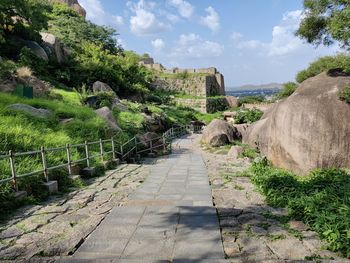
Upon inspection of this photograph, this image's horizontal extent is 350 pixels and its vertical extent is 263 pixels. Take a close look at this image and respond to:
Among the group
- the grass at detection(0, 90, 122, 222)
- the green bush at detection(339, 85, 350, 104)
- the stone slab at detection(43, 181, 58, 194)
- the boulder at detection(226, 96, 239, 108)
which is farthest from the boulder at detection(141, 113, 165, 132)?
the boulder at detection(226, 96, 239, 108)

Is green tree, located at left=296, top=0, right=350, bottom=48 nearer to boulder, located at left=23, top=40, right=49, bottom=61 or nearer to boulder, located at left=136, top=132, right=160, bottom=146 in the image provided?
boulder, located at left=136, top=132, right=160, bottom=146

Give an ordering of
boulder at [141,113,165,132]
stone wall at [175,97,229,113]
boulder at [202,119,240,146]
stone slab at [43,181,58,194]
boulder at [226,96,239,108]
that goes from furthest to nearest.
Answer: boulder at [226,96,239,108], stone wall at [175,97,229,113], boulder at [141,113,165,132], boulder at [202,119,240,146], stone slab at [43,181,58,194]

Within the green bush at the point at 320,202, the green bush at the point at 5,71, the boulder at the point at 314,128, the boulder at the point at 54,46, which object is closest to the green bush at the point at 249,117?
the boulder at the point at 314,128

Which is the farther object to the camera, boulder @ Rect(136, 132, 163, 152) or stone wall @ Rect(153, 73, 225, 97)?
stone wall @ Rect(153, 73, 225, 97)

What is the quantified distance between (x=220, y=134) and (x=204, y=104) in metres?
24.4

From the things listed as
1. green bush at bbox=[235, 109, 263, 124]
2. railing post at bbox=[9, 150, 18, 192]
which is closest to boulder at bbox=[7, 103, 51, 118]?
railing post at bbox=[9, 150, 18, 192]

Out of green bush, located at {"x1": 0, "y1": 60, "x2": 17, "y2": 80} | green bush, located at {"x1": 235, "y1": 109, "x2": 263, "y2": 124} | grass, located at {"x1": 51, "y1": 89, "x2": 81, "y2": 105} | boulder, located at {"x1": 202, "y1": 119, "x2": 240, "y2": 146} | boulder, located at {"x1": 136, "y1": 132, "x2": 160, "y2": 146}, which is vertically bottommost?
boulder, located at {"x1": 202, "y1": 119, "x2": 240, "y2": 146}

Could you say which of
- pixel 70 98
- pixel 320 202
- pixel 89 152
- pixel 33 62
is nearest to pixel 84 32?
pixel 33 62

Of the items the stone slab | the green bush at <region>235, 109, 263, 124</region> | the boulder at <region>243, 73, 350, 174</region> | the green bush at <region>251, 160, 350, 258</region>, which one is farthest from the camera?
the green bush at <region>235, 109, 263, 124</region>

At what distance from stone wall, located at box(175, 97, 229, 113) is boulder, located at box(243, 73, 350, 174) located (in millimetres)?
31761

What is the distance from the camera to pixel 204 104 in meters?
42.3

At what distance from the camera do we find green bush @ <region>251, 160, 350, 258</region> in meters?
3.82

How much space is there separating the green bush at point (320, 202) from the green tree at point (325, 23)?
4337 millimetres

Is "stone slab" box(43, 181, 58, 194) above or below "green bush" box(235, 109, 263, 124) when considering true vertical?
below
